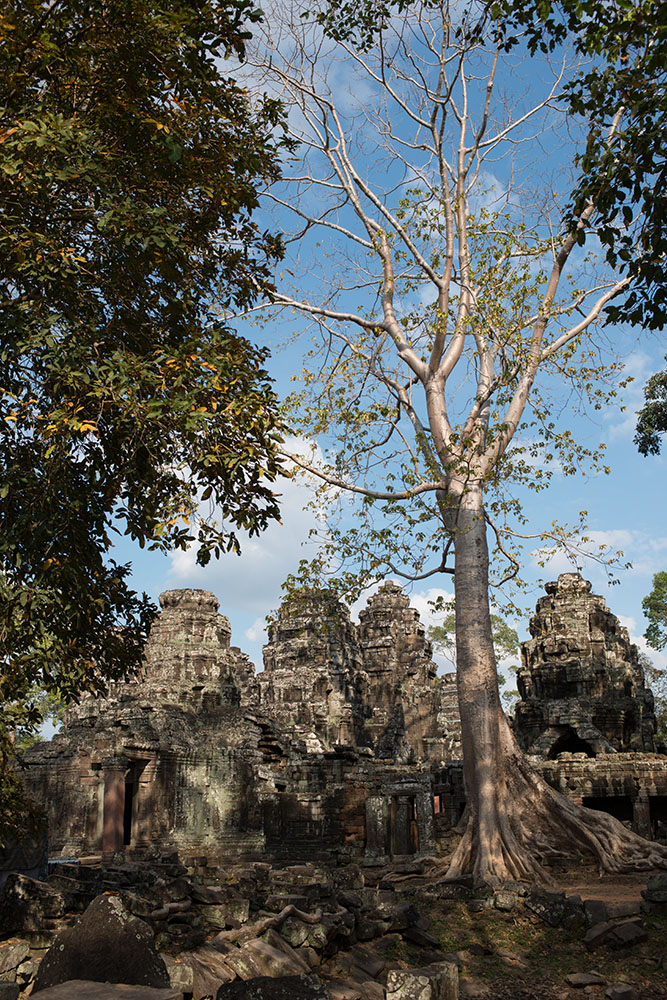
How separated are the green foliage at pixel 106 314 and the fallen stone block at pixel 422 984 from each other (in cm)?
360

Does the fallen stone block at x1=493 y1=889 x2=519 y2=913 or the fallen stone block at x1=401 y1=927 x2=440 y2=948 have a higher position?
the fallen stone block at x1=493 y1=889 x2=519 y2=913

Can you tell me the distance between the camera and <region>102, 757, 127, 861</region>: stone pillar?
19.4 m

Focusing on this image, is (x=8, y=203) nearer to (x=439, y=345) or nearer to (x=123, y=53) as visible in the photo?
(x=123, y=53)

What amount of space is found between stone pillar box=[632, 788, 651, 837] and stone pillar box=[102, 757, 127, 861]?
1272 centimetres

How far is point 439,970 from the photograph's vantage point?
5988 mm

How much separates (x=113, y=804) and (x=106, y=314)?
1588 centimetres

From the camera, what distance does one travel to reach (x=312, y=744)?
2295cm

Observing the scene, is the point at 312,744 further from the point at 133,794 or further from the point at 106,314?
the point at 106,314

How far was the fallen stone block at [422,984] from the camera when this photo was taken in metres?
5.68

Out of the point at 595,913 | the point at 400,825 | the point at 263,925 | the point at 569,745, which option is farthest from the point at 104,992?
the point at 569,745

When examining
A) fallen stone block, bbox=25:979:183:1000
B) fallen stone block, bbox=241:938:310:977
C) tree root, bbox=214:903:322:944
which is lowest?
fallen stone block, bbox=241:938:310:977

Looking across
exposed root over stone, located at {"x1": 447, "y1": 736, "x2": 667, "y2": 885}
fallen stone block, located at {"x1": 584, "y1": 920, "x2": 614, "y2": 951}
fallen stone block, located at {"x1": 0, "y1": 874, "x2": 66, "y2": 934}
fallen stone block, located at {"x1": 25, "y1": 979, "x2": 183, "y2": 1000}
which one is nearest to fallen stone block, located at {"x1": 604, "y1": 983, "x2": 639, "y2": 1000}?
fallen stone block, located at {"x1": 584, "y1": 920, "x2": 614, "y2": 951}

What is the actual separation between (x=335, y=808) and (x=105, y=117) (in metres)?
17.7

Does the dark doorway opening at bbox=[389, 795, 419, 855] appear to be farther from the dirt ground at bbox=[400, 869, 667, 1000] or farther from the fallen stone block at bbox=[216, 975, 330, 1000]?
the fallen stone block at bbox=[216, 975, 330, 1000]
